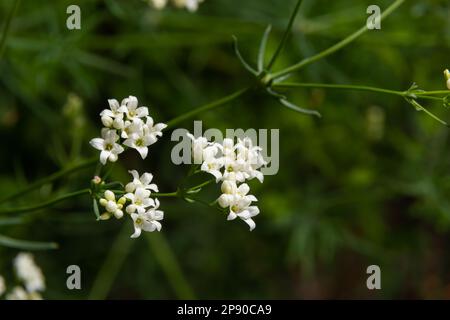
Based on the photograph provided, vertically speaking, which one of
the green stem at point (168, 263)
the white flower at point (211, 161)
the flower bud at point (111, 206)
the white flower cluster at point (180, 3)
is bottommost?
the flower bud at point (111, 206)

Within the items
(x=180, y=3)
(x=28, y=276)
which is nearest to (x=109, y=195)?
(x=28, y=276)

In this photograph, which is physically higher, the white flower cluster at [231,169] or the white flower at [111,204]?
the white flower cluster at [231,169]

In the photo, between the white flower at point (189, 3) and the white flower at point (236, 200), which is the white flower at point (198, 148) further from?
the white flower at point (189, 3)

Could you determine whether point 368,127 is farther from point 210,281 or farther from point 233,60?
point 210,281

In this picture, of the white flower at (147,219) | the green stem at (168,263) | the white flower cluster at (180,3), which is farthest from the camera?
the green stem at (168,263)

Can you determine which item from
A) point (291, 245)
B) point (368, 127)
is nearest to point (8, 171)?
point (291, 245)

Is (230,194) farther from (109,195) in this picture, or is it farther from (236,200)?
(109,195)

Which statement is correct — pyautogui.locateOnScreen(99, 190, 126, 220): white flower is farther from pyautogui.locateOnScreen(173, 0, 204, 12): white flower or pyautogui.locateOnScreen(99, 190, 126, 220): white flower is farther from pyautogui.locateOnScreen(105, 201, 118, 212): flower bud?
pyautogui.locateOnScreen(173, 0, 204, 12): white flower

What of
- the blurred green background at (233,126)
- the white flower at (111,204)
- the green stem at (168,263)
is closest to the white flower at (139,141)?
the white flower at (111,204)
